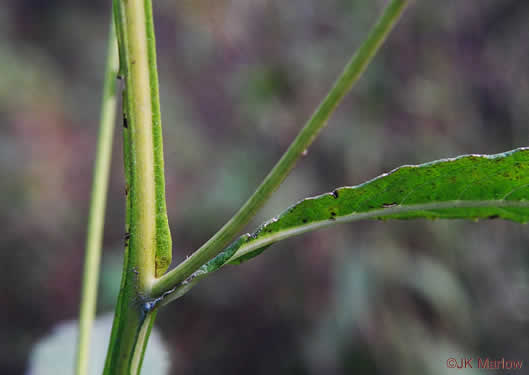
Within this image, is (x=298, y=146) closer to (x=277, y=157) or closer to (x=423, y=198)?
(x=423, y=198)

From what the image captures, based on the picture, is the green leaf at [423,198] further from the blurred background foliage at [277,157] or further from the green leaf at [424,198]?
the blurred background foliage at [277,157]

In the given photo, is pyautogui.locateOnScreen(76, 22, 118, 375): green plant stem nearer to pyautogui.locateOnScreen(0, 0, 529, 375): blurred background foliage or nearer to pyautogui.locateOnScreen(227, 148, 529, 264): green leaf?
pyautogui.locateOnScreen(227, 148, 529, 264): green leaf

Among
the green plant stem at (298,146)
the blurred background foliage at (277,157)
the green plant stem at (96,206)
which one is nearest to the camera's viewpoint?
the green plant stem at (298,146)

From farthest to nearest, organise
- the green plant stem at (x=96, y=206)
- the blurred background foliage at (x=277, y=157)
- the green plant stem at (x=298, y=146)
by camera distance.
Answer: the blurred background foliage at (x=277, y=157), the green plant stem at (x=96, y=206), the green plant stem at (x=298, y=146)

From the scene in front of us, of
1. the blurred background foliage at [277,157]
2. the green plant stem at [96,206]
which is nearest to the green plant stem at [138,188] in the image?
the green plant stem at [96,206]

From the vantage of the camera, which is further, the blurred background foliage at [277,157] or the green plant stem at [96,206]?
the blurred background foliage at [277,157]

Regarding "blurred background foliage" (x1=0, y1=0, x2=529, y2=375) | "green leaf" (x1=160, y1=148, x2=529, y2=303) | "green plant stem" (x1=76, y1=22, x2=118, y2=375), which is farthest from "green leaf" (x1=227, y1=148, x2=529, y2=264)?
"blurred background foliage" (x1=0, y1=0, x2=529, y2=375)
